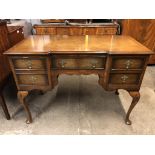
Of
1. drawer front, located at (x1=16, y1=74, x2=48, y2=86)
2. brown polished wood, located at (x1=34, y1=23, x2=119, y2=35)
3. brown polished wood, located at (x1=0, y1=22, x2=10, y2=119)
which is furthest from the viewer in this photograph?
brown polished wood, located at (x1=34, y1=23, x2=119, y2=35)

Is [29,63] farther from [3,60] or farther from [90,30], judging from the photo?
[90,30]

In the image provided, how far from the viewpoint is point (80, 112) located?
4.94ft

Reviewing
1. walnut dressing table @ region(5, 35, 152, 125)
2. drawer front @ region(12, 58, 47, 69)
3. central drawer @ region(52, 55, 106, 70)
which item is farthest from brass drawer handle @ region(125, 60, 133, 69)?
drawer front @ region(12, 58, 47, 69)

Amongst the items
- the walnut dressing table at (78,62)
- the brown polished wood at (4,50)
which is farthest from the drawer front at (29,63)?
the brown polished wood at (4,50)

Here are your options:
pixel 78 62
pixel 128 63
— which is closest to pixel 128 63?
pixel 128 63

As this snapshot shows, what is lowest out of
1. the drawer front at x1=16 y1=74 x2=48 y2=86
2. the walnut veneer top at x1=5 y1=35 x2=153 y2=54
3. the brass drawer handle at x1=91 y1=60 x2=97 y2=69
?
the drawer front at x1=16 y1=74 x2=48 y2=86

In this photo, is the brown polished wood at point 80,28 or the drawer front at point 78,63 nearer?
the drawer front at point 78,63

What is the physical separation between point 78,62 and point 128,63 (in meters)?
0.37

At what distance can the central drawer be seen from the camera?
1.03m

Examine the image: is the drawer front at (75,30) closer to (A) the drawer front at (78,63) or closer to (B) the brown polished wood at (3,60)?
(B) the brown polished wood at (3,60)

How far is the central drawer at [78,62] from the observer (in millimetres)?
1034

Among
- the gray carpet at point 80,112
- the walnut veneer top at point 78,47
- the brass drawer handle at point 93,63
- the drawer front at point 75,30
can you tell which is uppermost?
the walnut veneer top at point 78,47

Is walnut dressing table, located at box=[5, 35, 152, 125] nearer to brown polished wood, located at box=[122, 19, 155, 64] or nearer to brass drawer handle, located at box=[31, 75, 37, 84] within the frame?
brass drawer handle, located at box=[31, 75, 37, 84]
